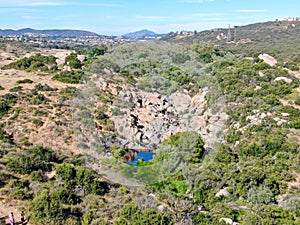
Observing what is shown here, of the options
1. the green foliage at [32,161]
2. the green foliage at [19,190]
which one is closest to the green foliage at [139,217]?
the green foliage at [19,190]

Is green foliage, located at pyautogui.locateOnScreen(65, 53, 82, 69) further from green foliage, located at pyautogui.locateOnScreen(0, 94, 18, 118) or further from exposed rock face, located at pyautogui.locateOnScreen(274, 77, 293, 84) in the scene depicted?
exposed rock face, located at pyautogui.locateOnScreen(274, 77, 293, 84)

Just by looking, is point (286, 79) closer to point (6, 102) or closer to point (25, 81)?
point (25, 81)

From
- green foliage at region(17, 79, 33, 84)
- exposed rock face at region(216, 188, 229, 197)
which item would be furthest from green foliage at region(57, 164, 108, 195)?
green foliage at region(17, 79, 33, 84)

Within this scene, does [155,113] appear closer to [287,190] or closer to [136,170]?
[136,170]

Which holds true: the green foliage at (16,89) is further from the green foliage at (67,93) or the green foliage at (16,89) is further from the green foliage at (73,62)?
the green foliage at (73,62)

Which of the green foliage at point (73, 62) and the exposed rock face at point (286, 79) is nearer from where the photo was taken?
the exposed rock face at point (286, 79)

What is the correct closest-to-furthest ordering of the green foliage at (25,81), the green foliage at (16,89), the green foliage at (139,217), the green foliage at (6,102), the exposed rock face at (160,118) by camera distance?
the exposed rock face at (160,118) < the green foliage at (139,217) < the green foliage at (6,102) < the green foliage at (16,89) < the green foliage at (25,81)

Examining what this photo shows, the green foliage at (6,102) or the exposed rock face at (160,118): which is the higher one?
the exposed rock face at (160,118)
